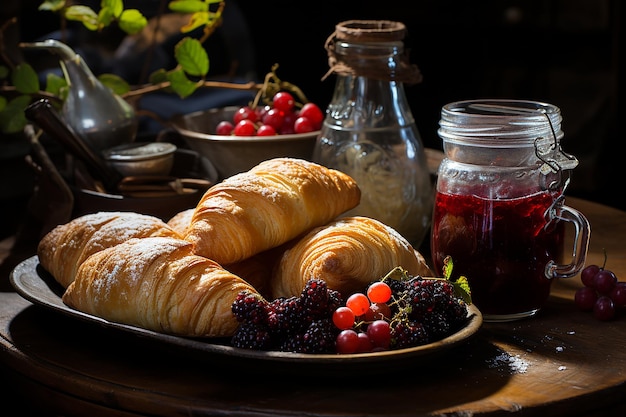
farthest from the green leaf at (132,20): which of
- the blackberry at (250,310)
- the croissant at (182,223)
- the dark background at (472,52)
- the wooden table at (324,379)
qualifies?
the dark background at (472,52)

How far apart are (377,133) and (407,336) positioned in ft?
1.83

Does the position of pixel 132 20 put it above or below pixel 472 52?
above

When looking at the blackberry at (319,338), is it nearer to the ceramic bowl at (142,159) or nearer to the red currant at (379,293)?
the red currant at (379,293)

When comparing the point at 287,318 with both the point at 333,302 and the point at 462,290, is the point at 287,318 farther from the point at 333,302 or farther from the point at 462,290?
the point at 462,290

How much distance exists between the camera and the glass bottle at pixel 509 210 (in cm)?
118

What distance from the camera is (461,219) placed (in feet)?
3.98

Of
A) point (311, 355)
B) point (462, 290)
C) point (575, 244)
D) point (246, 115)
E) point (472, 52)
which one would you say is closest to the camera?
point (311, 355)

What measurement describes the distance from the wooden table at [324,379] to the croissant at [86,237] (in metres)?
0.08

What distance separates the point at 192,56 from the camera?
5.93ft

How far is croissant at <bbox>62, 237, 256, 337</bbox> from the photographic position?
1.05 metres

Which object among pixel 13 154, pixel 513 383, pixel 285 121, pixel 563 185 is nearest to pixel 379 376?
pixel 513 383

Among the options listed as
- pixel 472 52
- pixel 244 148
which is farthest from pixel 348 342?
pixel 472 52

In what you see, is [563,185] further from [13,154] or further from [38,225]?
[13,154]

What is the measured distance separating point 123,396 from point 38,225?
0.79m
